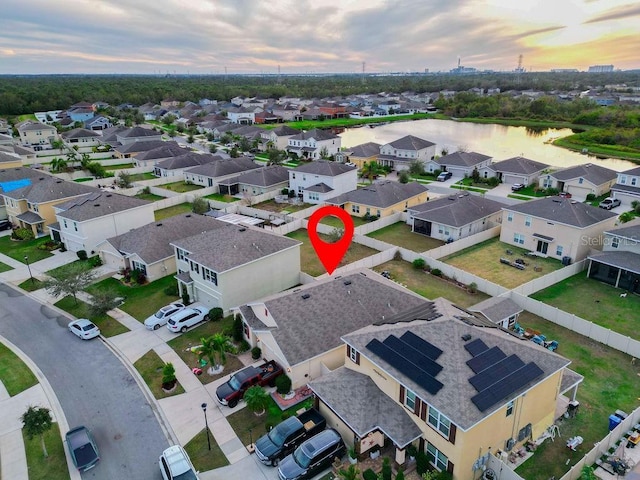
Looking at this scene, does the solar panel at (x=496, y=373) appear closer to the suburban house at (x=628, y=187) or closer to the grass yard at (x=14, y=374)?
the grass yard at (x=14, y=374)

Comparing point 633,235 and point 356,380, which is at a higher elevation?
point 633,235

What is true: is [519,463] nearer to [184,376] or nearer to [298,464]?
[298,464]

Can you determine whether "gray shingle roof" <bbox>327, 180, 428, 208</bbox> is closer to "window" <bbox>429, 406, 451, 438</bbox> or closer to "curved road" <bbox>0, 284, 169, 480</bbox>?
"curved road" <bbox>0, 284, 169, 480</bbox>

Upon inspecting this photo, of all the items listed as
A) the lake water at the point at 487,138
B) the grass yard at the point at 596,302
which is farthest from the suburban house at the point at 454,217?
the lake water at the point at 487,138

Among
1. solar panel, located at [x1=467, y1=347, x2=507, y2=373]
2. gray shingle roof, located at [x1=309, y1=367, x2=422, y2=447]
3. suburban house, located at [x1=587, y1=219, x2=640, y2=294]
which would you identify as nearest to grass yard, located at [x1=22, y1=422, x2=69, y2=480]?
gray shingle roof, located at [x1=309, y1=367, x2=422, y2=447]

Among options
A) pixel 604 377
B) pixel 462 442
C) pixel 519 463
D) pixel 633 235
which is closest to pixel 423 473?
pixel 462 442

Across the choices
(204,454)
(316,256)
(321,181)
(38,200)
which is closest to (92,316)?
(204,454)

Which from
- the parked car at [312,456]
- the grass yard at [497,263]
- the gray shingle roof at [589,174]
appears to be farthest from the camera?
the gray shingle roof at [589,174]
